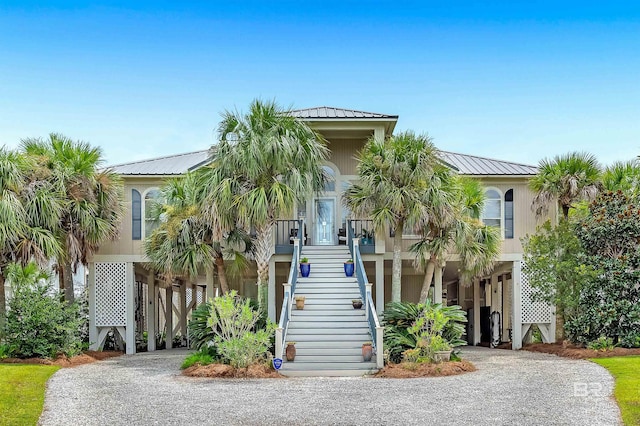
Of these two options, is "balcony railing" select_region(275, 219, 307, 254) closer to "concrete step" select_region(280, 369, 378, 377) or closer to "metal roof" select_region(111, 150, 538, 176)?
"metal roof" select_region(111, 150, 538, 176)

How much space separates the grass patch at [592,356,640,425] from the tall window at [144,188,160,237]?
14.5 metres

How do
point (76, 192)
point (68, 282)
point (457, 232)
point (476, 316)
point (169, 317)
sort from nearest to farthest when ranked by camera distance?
point (457, 232) → point (76, 192) → point (68, 282) → point (169, 317) → point (476, 316)

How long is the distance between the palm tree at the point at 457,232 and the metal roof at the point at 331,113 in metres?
3.30

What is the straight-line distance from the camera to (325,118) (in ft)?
73.8

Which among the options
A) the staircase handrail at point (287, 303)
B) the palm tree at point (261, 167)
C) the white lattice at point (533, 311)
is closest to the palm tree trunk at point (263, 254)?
the palm tree at point (261, 167)

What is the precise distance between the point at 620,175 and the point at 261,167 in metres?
12.0

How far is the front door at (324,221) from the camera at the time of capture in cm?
2533

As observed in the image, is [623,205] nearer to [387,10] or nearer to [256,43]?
[387,10]

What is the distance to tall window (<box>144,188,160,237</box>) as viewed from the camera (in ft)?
80.9

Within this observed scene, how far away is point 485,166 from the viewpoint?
85.4 feet

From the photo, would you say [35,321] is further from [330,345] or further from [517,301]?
[517,301]

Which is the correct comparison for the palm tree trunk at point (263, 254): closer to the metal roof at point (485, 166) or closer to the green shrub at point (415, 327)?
the green shrub at point (415, 327)

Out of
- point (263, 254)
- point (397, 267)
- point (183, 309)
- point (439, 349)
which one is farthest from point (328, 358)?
point (183, 309)

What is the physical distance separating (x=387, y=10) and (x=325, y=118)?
149 inches
